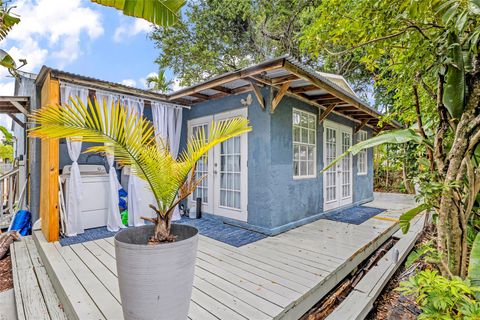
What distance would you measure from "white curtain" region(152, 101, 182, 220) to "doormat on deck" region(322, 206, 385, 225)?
3549 millimetres

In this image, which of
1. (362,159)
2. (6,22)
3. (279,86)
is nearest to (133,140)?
(279,86)

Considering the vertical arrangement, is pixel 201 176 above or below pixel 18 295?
above

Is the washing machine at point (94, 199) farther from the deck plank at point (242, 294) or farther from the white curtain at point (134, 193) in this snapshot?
the deck plank at point (242, 294)

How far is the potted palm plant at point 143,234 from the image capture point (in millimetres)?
1537

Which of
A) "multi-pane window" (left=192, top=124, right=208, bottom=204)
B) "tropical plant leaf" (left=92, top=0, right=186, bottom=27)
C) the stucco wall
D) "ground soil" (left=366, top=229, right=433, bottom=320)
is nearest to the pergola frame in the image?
the stucco wall

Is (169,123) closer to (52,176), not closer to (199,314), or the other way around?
(52,176)

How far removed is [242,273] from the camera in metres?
2.76

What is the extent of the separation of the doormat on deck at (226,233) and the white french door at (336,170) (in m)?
2.40

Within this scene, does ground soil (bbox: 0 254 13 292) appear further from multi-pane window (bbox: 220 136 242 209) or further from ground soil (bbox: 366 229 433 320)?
ground soil (bbox: 366 229 433 320)

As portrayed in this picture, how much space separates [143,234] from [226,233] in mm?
2592

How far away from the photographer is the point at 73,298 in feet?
7.27

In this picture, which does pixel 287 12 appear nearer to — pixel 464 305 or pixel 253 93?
pixel 253 93

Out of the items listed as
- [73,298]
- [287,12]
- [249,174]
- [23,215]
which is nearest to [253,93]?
[249,174]

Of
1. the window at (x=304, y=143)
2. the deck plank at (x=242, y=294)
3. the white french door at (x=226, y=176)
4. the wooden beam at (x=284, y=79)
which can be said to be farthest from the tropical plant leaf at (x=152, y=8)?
the deck plank at (x=242, y=294)
